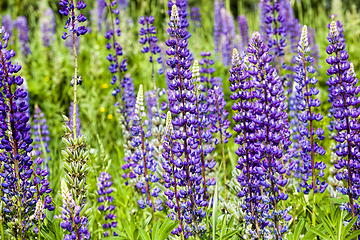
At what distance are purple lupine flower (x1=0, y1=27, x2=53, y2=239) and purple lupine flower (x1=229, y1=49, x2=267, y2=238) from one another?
131 cm

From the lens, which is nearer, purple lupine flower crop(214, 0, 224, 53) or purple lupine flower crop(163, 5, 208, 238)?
purple lupine flower crop(163, 5, 208, 238)

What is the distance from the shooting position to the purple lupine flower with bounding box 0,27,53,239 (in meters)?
2.16

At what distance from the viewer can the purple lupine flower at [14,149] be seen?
2.16 m

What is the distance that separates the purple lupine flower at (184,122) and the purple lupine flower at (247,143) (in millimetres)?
273

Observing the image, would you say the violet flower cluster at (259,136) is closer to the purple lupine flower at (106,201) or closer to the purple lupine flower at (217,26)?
the purple lupine flower at (106,201)

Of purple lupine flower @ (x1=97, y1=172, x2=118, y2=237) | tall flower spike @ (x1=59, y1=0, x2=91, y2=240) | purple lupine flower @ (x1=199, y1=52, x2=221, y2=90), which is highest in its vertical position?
purple lupine flower @ (x1=199, y1=52, x2=221, y2=90)

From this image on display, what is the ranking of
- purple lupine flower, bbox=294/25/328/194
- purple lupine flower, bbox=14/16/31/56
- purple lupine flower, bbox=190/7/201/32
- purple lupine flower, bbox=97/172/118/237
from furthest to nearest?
purple lupine flower, bbox=14/16/31/56, purple lupine flower, bbox=190/7/201/32, purple lupine flower, bbox=97/172/118/237, purple lupine flower, bbox=294/25/328/194

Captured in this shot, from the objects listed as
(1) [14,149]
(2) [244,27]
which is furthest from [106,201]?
(2) [244,27]

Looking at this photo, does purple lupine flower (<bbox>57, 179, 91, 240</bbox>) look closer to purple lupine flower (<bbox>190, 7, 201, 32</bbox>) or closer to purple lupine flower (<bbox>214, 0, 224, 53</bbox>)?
purple lupine flower (<bbox>190, 7, 201, 32</bbox>)

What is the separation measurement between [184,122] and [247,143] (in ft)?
1.42

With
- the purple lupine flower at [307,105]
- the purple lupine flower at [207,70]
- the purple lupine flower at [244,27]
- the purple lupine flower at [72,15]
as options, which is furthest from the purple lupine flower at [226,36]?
the purple lupine flower at [72,15]

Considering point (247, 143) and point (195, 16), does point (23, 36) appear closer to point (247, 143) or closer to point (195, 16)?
point (195, 16)

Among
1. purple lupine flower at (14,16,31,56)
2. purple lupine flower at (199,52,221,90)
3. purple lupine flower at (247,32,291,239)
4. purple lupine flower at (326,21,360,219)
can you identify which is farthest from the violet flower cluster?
purple lupine flower at (14,16,31,56)

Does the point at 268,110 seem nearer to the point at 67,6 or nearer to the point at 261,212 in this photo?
the point at 261,212
